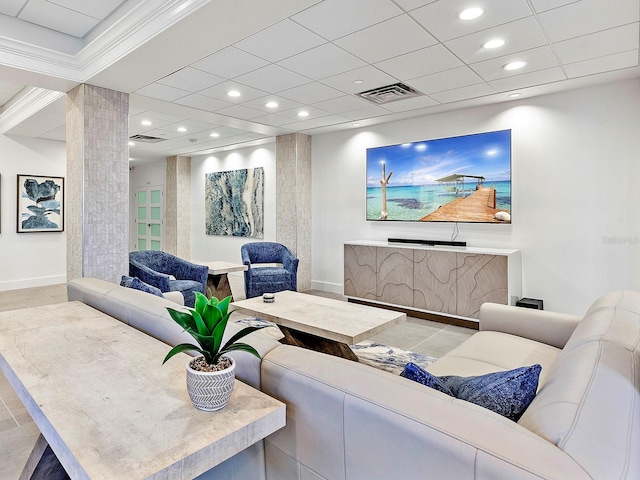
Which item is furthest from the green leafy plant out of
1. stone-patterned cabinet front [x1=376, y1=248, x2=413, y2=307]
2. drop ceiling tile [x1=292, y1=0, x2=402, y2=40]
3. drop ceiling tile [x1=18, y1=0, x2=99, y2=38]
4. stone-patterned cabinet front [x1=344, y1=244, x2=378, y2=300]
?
stone-patterned cabinet front [x1=344, y1=244, x2=378, y2=300]

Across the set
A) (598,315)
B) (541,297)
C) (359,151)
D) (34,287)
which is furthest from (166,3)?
(34,287)

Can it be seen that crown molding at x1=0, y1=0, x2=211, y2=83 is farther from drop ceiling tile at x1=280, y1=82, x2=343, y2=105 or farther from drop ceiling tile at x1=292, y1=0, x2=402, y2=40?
drop ceiling tile at x1=280, y1=82, x2=343, y2=105

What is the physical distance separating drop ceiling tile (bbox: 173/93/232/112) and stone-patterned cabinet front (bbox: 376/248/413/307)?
275cm

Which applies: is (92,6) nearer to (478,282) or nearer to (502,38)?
(502,38)

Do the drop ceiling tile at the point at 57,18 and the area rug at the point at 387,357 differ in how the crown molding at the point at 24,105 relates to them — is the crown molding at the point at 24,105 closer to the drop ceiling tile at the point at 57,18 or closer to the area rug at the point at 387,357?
the drop ceiling tile at the point at 57,18

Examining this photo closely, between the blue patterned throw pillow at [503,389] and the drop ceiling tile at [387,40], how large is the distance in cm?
240

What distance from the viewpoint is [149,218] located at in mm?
9883

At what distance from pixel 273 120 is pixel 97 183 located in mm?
2492

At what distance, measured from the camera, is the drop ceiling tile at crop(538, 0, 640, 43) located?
97.1 inches

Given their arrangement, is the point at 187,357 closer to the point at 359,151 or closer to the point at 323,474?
the point at 323,474

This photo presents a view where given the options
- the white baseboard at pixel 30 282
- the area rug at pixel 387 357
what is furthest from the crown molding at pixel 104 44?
the white baseboard at pixel 30 282

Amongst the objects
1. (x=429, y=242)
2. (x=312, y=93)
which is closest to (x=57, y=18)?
(x=312, y=93)

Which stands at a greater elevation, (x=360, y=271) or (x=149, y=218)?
(x=149, y=218)

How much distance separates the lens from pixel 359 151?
19.5 feet
